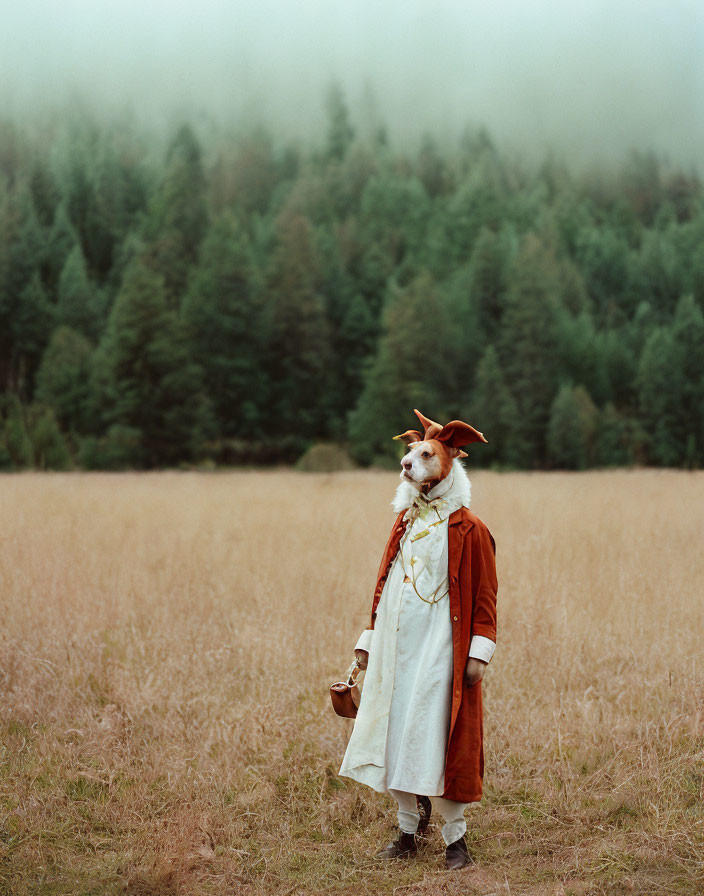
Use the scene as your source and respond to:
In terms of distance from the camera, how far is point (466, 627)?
354 cm

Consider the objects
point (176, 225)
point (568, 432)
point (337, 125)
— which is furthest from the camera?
point (337, 125)

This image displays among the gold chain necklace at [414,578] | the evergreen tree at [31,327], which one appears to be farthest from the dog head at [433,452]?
the evergreen tree at [31,327]

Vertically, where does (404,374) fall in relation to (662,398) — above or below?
above

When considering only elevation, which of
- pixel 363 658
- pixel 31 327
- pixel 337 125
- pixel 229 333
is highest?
pixel 337 125

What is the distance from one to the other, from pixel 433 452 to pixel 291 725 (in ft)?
6.88

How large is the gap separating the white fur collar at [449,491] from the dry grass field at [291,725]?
1.55 meters

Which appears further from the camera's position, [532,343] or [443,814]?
[532,343]

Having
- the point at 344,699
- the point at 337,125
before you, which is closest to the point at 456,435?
the point at 344,699

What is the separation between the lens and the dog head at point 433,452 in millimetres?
3621

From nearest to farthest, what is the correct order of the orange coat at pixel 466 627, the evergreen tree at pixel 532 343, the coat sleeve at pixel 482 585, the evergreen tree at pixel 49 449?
1. the orange coat at pixel 466 627
2. the coat sleeve at pixel 482 585
3. the evergreen tree at pixel 49 449
4. the evergreen tree at pixel 532 343

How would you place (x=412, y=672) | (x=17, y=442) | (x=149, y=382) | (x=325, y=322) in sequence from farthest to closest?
1. (x=325, y=322)
2. (x=149, y=382)
3. (x=17, y=442)
4. (x=412, y=672)

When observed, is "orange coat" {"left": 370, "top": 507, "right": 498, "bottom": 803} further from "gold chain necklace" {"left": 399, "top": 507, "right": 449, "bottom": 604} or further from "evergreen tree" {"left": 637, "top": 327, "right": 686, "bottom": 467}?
"evergreen tree" {"left": 637, "top": 327, "right": 686, "bottom": 467}

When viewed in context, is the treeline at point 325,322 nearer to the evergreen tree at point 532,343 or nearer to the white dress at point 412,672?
the evergreen tree at point 532,343

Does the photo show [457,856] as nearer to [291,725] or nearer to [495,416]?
[291,725]
